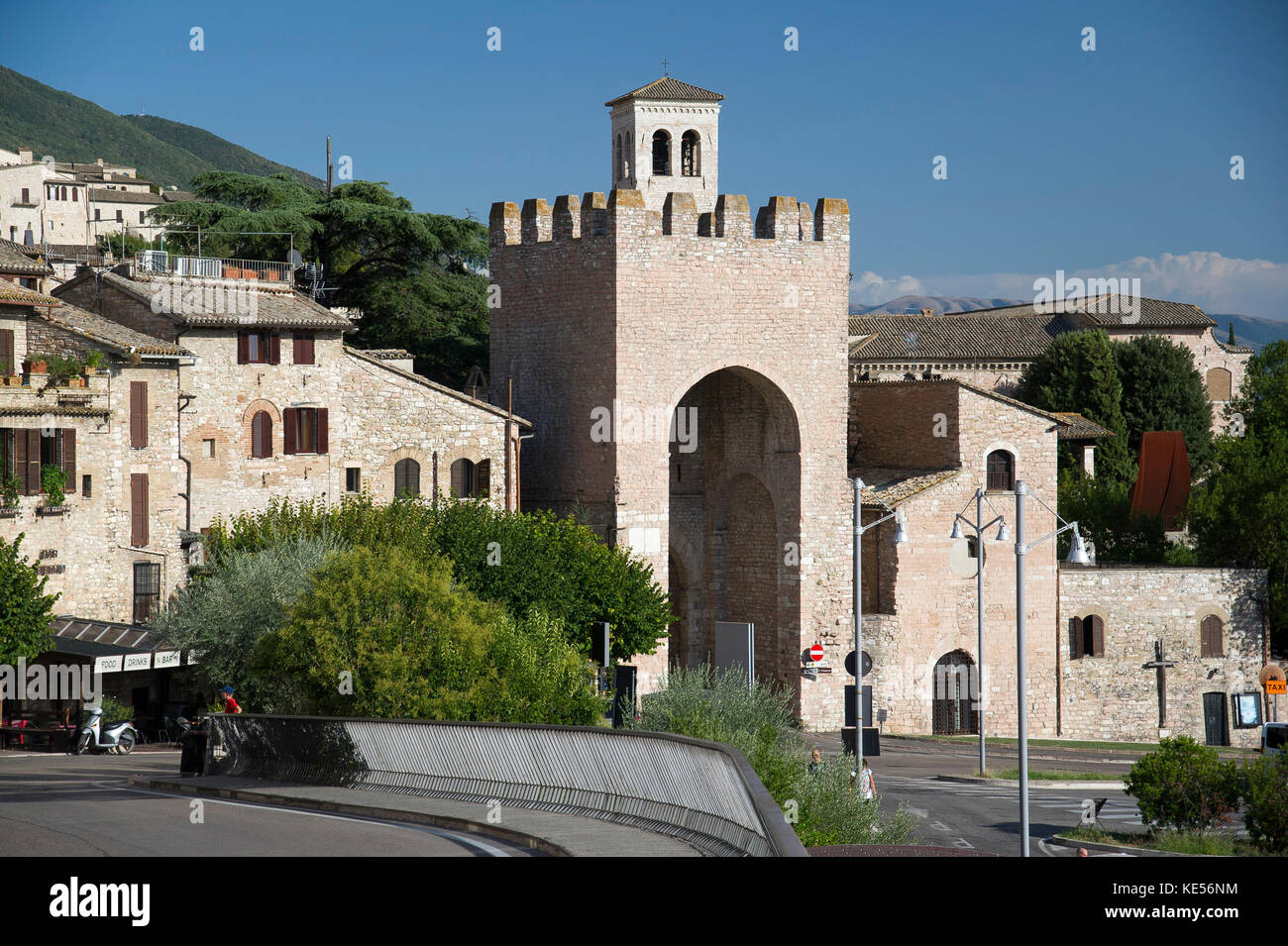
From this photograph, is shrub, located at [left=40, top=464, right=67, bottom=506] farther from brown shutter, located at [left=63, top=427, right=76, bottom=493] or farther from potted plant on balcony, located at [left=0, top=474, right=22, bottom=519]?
potted plant on balcony, located at [left=0, top=474, right=22, bottom=519]

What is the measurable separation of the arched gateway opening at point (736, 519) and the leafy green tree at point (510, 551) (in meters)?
4.99

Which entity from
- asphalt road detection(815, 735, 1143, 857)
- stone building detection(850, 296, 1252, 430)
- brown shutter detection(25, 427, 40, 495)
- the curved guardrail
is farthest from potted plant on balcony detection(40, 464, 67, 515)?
stone building detection(850, 296, 1252, 430)

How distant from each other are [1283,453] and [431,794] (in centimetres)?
4128

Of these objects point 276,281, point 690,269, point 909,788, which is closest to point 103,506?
point 276,281

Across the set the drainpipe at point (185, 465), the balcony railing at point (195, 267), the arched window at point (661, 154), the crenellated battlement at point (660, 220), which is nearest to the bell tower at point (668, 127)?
the arched window at point (661, 154)

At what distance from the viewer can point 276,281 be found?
41.4m

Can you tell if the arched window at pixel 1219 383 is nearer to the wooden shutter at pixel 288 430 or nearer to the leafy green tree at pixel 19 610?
the wooden shutter at pixel 288 430

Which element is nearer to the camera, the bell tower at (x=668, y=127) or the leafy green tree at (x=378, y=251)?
the leafy green tree at (x=378, y=251)

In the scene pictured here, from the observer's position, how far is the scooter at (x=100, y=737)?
2787 cm

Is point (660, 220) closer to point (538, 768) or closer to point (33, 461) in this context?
point (33, 461)

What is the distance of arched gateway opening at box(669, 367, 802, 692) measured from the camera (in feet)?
132

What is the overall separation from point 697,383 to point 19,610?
20.3 m

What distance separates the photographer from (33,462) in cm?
3128
